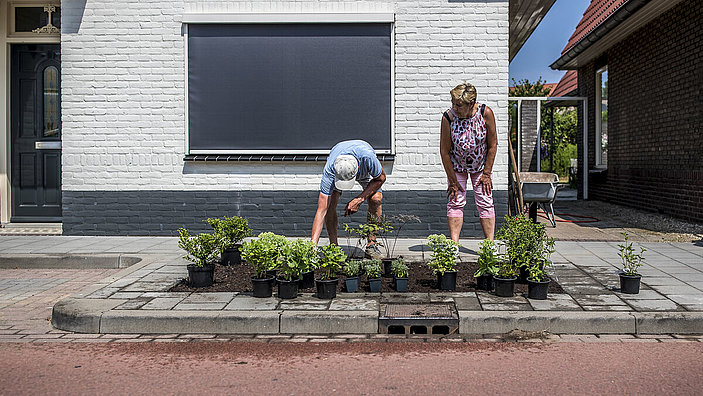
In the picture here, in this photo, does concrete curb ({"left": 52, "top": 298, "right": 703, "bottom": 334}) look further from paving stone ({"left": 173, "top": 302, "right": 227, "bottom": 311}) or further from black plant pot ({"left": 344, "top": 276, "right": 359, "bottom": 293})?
black plant pot ({"left": 344, "top": 276, "right": 359, "bottom": 293})

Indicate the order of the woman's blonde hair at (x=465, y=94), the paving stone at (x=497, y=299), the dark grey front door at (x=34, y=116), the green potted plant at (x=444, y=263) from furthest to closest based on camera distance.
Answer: the dark grey front door at (x=34, y=116), the woman's blonde hair at (x=465, y=94), the green potted plant at (x=444, y=263), the paving stone at (x=497, y=299)

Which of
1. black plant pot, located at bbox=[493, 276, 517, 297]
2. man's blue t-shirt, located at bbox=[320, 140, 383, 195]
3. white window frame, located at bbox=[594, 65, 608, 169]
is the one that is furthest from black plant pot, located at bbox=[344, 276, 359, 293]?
white window frame, located at bbox=[594, 65, 608, 169]

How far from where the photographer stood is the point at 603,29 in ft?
43.6

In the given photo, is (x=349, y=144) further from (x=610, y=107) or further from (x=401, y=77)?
(x=610, y=107)

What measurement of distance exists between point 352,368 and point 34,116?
8.69 meters

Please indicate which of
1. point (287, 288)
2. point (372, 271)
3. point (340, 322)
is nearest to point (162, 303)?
point (287, 288)

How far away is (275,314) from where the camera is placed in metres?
5.27

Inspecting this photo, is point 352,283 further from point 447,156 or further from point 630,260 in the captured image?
point 630,260

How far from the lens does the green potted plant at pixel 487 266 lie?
19.5 feet

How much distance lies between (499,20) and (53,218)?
24.9 ft

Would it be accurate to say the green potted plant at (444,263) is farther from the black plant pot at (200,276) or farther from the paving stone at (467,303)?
the black plant pot at (200,276)

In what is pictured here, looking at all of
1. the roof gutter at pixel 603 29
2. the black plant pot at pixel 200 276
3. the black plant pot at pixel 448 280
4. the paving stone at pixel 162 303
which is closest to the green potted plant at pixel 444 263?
the black plant pot at pixel 448 280

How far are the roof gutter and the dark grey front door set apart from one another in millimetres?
9572

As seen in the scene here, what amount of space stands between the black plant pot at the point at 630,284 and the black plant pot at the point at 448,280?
4.77ft
